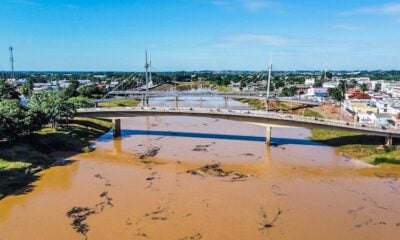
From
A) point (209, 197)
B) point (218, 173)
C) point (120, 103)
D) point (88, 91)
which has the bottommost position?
point (209, 197)

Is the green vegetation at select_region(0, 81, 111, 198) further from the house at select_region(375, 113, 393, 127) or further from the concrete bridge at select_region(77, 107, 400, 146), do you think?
the house at select_region(375, 113, 393, 127)

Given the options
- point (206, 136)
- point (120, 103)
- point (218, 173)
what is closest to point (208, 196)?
point (218, 173)

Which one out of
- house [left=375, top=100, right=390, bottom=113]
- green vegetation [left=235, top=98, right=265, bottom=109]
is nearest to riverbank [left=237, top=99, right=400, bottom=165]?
house [left=375, top=100, right=390, bottom=113]

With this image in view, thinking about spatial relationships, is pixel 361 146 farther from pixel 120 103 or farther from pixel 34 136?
pixel 120 103

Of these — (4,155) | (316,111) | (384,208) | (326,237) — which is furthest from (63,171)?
(316,111)

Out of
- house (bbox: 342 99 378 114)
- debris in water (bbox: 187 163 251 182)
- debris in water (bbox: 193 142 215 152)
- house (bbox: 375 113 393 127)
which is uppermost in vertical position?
house (bbox: 342 99 378 114)

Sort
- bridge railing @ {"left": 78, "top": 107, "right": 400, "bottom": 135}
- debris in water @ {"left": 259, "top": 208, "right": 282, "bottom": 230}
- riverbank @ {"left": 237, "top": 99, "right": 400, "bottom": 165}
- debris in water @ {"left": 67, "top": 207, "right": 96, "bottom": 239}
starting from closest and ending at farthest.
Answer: debris in water @ {"left": 67, "top": 207, "right": 96, "bottom": 239} < debris in water @ {"left": 259, "top": 208, "right": 282, "bottom": 230} < riverbank @ {"left": 237, "top": 99, "right": 400, "bottom": 165} < bridge railing @ {"left": 78, "top": 107, "right": 400, "bottom": 135}
